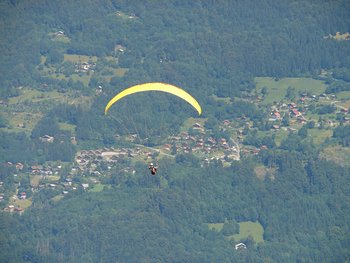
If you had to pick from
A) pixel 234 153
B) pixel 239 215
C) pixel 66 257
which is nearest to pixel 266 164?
pixel 234 153

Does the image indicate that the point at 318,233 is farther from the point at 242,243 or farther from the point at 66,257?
the point at 66,257

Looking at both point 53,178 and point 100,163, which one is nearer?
point 53,178

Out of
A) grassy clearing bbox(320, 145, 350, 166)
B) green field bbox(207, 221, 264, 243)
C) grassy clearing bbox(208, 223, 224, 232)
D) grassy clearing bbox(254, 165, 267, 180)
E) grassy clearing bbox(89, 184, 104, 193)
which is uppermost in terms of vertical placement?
grassy clearing bbox(320, 145, 350, 166)

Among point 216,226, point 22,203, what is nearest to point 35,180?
point 22,203

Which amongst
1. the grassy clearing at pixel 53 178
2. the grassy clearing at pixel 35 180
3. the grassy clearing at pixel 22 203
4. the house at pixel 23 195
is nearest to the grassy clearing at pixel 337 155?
the grassy clearing at pixel 53 178

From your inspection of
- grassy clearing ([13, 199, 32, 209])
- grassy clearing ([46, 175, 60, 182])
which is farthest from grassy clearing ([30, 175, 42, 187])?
grassy clearing ([13, 199, 32, 209])

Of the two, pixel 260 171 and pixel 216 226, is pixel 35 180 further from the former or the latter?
pixel 260 171

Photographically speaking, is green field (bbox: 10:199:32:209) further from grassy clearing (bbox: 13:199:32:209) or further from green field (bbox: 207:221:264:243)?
green field (bbox: 207:221:264:243)
